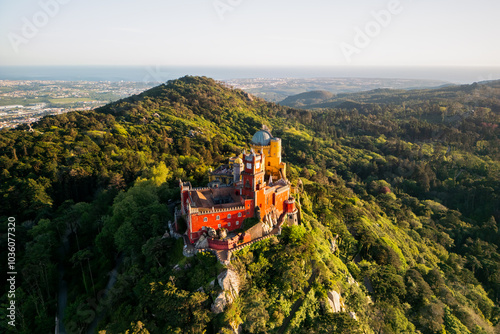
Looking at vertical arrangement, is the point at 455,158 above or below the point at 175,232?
below

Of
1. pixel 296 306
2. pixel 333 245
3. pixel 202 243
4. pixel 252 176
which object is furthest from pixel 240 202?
pixel 333 245

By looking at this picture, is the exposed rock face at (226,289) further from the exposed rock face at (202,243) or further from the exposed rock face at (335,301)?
the exposed rock face at (335,301)

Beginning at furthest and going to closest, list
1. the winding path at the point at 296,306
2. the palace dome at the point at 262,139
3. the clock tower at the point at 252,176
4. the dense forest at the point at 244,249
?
the palace dome at the point at 262,139 < the clock tower at the point at 252,176 < the dense forest at the point at 244,249 < the winding path at the point at 296,306

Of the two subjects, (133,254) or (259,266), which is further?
(133,254)

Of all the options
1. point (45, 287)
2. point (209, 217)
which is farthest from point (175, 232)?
point (45, 287)

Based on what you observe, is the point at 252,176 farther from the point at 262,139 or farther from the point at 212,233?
the point at 262,139

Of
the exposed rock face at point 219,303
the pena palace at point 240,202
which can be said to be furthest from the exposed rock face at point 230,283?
the pena palace at point 240,202

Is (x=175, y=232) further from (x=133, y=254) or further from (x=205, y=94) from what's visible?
(x=205, y=94)
